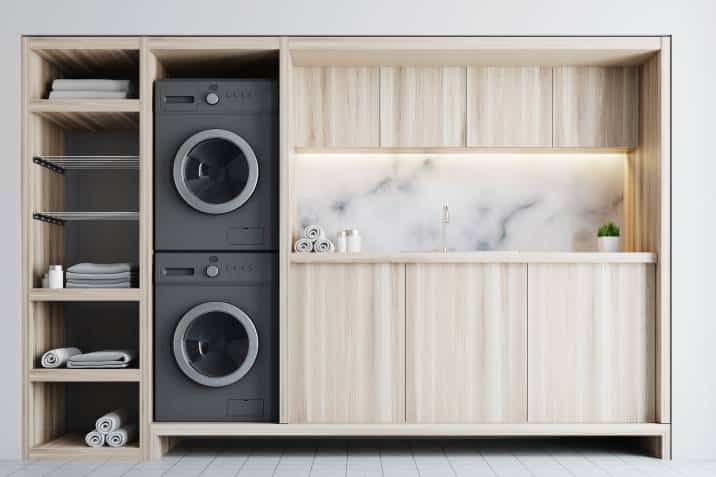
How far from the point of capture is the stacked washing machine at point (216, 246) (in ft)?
12.2

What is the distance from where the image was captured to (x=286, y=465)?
358 centimetres

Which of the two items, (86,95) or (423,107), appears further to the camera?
(423,107)

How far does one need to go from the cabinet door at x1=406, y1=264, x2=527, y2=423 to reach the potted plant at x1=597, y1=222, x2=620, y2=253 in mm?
577

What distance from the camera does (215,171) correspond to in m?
3.79

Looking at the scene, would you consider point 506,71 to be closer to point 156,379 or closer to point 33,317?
point 156,379

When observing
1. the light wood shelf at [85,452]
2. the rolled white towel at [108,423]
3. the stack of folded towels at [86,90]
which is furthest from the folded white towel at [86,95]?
the light wood shelf at [85,452]

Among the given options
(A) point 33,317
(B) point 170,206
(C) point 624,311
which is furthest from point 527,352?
(A) point 33,317

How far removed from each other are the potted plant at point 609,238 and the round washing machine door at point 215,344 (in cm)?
178

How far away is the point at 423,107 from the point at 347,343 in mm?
1197

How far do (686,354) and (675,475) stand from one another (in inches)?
22.3

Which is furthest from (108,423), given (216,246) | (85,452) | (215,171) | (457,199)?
(457,199)

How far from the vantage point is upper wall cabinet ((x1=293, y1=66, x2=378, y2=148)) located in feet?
13.0

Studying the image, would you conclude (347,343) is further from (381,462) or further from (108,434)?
(108,434)

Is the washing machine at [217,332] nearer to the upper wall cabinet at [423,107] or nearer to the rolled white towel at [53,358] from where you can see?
Result: the rolled white towel at [53,358]
